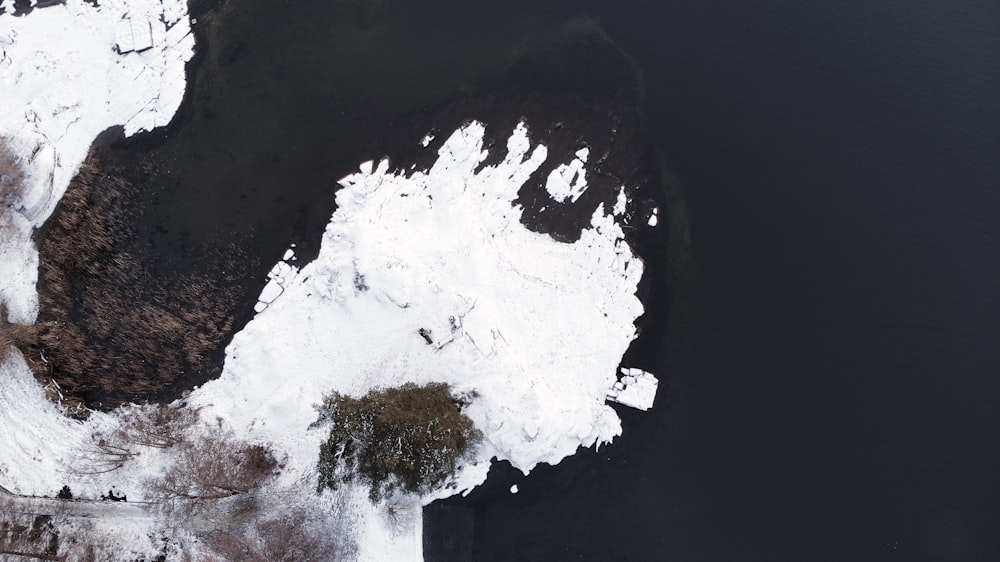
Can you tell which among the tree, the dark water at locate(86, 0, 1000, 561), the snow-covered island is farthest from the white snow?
the tree

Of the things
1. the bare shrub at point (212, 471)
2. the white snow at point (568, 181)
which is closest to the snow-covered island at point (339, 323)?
the bare shrub at point (212, 471)

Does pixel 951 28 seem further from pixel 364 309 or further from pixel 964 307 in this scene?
pixel 364 309

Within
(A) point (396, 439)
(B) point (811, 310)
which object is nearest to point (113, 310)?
(A) point (396, 439)

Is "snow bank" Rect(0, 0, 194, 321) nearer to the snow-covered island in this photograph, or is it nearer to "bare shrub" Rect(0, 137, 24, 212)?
the snow-covered island

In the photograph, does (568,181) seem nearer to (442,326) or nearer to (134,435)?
(442,326)

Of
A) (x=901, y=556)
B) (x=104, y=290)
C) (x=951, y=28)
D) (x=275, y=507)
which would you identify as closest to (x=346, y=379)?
(x=275, y=507)
